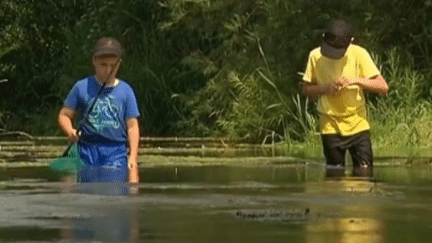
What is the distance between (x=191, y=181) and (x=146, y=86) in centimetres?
1599

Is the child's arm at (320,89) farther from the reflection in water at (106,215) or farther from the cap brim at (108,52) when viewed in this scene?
the cap brim at (108,52)

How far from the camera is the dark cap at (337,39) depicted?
1682 centimetres

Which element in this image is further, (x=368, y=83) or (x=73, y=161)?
(x=368, y=83)

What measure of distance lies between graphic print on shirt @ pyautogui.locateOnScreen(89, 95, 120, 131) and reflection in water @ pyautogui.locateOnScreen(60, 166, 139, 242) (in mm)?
454

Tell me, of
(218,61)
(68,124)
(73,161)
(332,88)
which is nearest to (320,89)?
(332,88)

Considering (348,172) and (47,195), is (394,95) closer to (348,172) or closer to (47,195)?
(348,172)

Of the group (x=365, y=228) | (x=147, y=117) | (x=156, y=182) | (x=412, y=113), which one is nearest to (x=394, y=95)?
(x=412, y=113)

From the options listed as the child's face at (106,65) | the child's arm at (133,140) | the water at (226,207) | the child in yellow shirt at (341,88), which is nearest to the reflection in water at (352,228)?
the water at (226,207)

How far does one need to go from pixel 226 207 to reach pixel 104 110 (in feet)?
8.28

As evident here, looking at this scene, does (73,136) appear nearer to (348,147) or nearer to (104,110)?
(104,110)

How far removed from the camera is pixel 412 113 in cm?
2409

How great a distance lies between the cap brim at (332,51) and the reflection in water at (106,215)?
7.84ft

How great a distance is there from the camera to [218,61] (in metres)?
30.2

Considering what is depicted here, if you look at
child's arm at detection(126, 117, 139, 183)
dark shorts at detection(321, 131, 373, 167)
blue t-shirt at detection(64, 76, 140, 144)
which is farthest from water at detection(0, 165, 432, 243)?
blue t-shirt at detection(64, 76, 140, 144)
